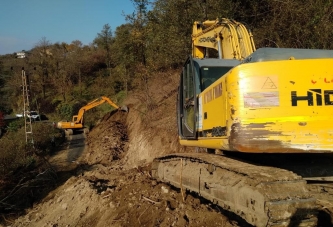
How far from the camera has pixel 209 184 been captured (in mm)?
5207

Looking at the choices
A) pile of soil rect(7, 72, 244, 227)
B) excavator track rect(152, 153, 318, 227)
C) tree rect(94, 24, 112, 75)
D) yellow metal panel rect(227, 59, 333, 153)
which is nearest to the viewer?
excavator track rect(152, 153, 318, 227)

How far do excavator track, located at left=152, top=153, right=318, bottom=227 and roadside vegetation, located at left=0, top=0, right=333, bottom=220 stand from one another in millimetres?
5471

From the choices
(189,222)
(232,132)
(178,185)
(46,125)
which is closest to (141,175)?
(178,185)

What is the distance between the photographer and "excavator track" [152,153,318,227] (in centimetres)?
336

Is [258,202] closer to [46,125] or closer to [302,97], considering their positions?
[302,97]

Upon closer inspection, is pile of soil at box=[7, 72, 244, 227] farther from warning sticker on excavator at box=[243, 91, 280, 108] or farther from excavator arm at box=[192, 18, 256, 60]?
excavator arm at box=[192, 18, 256, 60]

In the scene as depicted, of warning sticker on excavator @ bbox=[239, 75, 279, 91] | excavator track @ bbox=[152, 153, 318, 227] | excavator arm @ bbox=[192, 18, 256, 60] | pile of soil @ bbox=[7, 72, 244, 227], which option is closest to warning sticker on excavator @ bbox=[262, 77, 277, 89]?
warning sticker on excavator @ bbox=[239, 75, 279, 91]

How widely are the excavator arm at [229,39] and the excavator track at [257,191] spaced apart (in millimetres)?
2306

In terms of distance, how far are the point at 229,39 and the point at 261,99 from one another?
11.6 feet

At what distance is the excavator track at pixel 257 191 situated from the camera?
336cm

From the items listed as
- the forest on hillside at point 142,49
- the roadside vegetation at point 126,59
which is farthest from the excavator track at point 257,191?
the roadside vegetation at point 126,59

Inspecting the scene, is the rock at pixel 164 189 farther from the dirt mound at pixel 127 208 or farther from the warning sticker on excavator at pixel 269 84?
the warning sticker on excavator at pixel 269 84

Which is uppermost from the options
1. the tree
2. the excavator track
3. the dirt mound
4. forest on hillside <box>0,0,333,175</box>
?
the tree

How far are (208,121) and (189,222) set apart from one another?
1.43m
